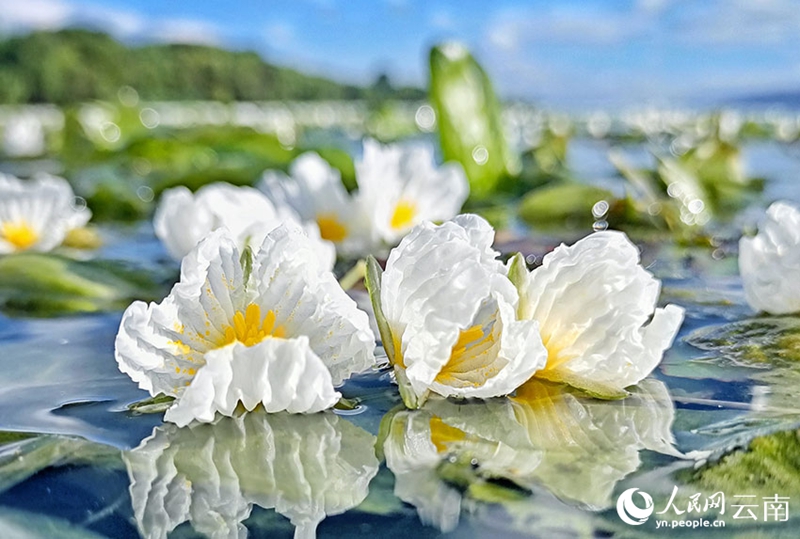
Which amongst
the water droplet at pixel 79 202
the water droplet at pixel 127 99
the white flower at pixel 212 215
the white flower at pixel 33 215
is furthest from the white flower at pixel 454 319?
the water droplet at pixel 127 99

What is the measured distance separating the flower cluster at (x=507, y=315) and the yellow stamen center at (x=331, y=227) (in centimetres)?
82

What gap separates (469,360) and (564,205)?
4.37 ft

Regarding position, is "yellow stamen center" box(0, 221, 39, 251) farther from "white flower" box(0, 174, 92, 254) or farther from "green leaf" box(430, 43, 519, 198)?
"green leaf" box(430, 43, 519, 198)

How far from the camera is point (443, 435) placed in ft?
2.27

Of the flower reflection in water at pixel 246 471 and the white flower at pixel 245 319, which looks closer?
the flower reflection in water at pixel 246 471

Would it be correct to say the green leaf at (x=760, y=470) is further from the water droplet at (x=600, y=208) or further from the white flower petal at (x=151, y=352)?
the water droplet at (x=600, y=208)

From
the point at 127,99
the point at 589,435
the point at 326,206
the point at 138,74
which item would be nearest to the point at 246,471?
the point at 589,435

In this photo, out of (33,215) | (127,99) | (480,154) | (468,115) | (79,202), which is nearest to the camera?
(33,215)

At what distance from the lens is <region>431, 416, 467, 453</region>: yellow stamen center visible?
26.5 inches

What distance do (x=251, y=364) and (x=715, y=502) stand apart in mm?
379

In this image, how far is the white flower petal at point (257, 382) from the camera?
661 millimetres

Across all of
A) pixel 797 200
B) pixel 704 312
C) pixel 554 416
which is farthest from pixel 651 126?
pixel 554 416

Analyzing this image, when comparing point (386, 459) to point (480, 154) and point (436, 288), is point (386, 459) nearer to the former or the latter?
point (436, 288)

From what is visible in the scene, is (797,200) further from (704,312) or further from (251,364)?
(251,364)
